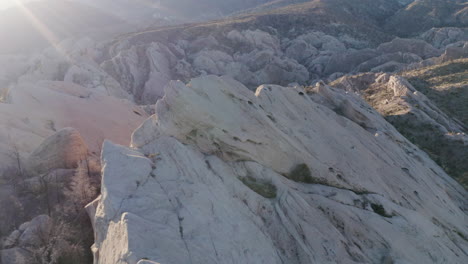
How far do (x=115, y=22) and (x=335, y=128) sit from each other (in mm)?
172329

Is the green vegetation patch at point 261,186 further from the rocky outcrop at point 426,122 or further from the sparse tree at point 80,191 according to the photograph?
the rocky outcrop at point 426,122

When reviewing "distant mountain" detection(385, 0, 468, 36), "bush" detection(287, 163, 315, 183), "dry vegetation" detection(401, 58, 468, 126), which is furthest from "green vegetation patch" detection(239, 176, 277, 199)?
"distant mountain" detection(385, 0, 468, 36)

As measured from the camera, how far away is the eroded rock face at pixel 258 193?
488 inches

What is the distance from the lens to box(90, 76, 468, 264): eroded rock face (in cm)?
1238

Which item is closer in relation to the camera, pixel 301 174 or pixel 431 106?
pixel 301 174

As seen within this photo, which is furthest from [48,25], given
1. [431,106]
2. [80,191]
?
[431,106]

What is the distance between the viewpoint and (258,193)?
15234 millimetres

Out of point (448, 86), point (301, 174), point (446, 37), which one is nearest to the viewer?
point (301, 174)

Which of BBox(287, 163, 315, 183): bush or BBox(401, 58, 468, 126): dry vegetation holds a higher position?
BBox(287, 163, 315, 183): bush

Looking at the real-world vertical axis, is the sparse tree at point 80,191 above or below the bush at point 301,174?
below

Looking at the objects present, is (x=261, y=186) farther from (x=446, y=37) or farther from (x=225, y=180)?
(x=446, y=37)

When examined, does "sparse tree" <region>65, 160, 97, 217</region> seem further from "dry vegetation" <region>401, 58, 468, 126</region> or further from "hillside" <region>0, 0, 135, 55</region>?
"hillside" <region>0, 0, 135, 55</region>

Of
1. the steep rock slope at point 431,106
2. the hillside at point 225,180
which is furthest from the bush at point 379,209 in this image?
the steep rock slope at point 431,106

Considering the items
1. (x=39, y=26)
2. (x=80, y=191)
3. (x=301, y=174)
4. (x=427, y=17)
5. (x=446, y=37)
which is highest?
(x=301, y=174)
